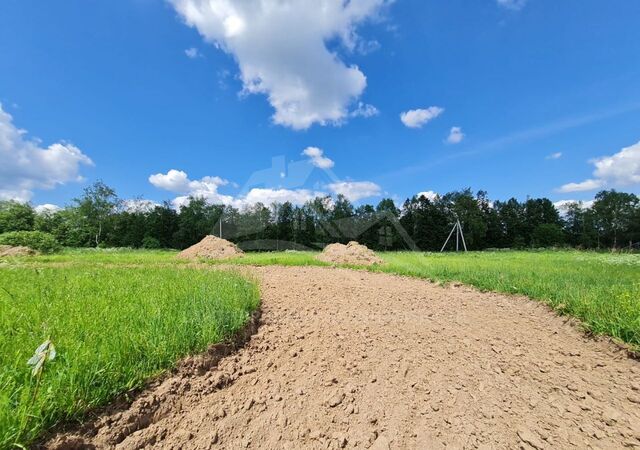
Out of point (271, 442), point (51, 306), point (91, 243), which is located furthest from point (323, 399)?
point (91, 243)

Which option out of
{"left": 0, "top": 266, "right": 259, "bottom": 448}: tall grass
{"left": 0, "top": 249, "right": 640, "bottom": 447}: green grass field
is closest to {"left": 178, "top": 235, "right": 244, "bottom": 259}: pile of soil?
{"left": 0, "top": 249, "right": 640, "bottom": 447}: green grass field

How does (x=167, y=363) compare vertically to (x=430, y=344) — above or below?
above

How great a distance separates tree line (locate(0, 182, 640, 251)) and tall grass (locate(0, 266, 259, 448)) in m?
43.7

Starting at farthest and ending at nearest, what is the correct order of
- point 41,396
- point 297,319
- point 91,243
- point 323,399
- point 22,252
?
point 91,243 < point 22,252 < point 297,319 < point 323,399 < point 41,396

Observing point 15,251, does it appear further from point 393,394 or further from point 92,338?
point 393,394

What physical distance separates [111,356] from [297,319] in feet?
9.14

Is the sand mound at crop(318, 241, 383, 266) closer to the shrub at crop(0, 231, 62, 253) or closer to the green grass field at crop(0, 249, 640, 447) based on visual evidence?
the green grass field at crop(0, 249, 640, 447)

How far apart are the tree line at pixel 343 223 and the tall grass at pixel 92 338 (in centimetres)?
4375

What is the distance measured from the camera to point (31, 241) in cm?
2025

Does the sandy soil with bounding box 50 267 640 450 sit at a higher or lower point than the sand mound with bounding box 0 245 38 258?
lower

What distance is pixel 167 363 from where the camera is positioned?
2877 millimetres

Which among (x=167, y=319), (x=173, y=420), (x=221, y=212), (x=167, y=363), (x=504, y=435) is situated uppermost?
(x=221, y=212)

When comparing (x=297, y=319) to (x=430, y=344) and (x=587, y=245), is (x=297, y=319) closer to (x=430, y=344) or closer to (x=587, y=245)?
(x=430, y=344)

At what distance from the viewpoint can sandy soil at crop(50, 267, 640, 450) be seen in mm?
2342
